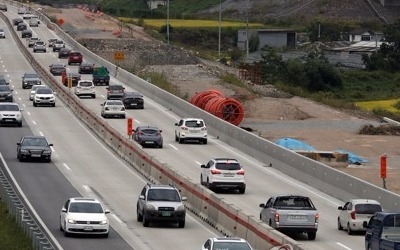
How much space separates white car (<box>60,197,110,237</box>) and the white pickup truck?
4.96 m

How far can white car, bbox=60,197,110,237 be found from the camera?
123ft

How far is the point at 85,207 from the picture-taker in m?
38.0

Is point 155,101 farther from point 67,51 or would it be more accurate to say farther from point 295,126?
point 67,51

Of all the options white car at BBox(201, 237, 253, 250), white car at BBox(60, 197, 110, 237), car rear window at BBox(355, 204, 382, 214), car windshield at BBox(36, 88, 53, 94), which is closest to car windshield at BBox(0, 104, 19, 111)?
car windshield at BBox(36, 88, 53, 94)

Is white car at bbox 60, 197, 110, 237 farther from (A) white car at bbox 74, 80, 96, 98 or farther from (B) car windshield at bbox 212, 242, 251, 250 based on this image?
(A) white car at bbox 74, 80, 96, 98

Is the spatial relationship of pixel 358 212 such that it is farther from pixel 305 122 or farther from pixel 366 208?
pixel 305 122

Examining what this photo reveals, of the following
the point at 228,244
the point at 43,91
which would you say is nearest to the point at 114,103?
the point at 43,91

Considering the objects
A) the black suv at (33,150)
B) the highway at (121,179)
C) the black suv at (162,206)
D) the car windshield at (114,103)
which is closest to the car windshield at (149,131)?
the highway at (121,179)

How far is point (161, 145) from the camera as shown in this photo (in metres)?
65.8

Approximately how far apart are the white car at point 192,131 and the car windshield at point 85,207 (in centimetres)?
2989

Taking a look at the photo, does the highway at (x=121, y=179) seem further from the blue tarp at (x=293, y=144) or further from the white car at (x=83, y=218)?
the blue tarp at (x=293, y=144)

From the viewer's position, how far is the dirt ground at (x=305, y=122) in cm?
6658

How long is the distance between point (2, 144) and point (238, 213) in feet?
91.3

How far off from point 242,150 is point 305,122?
18.5m
